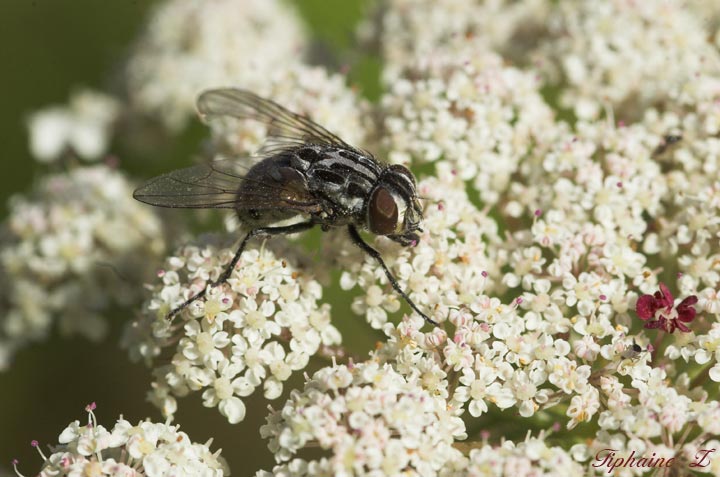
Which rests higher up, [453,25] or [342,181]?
[453,25]

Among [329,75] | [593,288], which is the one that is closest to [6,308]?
[329,75]

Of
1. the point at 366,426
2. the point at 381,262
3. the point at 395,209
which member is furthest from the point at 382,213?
the point at 366,426

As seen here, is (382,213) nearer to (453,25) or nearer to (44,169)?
(453,25)

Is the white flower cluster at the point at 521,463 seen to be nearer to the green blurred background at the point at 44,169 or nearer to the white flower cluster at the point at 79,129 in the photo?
the green blurred background at the point at 44,169

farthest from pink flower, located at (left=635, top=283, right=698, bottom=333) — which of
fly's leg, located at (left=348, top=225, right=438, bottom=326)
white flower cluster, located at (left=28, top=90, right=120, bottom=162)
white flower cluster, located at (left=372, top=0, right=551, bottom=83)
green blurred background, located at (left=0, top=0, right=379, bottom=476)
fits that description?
white flower cluster, located at (left=28, top=90, right=120, bottom=162)

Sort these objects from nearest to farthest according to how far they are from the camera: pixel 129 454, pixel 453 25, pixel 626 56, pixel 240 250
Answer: pixel 129 454 < pixel 240 250 < pixel 626 56 < pixel 453 25

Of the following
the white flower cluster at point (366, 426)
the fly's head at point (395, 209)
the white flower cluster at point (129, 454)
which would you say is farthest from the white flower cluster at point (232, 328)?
the fly's head at point (395, 209)

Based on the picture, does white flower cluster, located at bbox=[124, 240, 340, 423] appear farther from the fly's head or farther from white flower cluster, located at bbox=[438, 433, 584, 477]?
white flower cluster, located at bbox=[438, 433, 584, 477]
